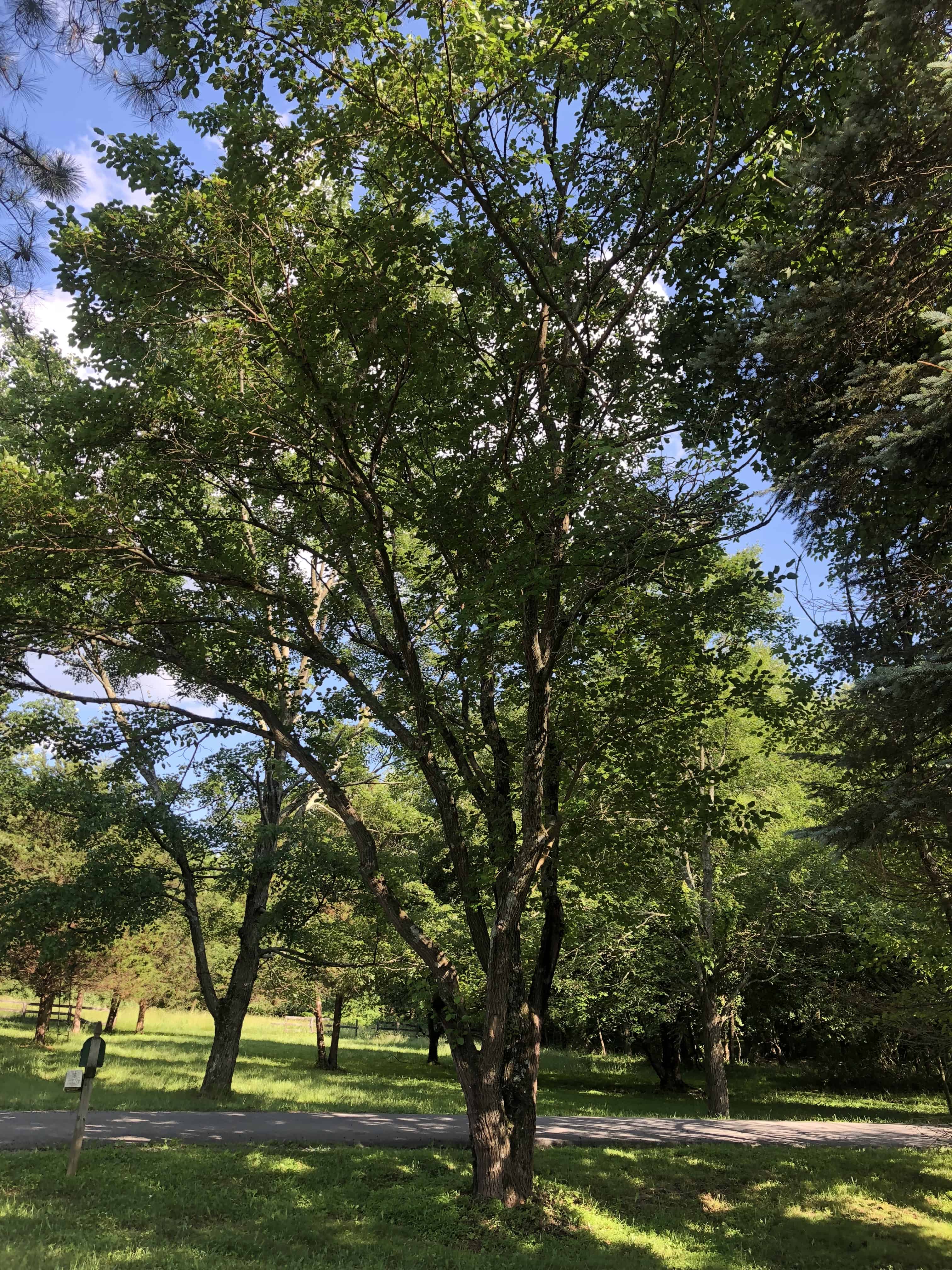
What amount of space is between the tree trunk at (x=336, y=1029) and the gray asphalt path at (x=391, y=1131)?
36.5 feet

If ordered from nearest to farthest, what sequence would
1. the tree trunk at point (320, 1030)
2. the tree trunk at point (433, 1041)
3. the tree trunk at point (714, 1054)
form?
the tree trunk at point (714, 1054) < the tree trunk at point (320, 1030) < the tree trunk at point (433, 1041)

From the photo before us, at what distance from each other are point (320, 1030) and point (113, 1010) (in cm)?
999

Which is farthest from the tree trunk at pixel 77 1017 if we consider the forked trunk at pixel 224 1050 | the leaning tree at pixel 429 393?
the leaning tree at pixel 429 393

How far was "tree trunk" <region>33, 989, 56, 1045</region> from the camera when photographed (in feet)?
76.0

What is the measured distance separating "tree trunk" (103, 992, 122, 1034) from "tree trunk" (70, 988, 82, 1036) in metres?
1.07

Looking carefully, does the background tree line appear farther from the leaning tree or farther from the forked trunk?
the forked trunk

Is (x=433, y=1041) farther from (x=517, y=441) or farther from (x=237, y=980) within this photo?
(x=517, y=441)

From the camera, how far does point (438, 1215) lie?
7.43 meters

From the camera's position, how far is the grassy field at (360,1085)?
47.1 feet

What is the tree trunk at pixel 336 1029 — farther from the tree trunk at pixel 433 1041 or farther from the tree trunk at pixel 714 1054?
the tree trunk at pixel 714 1054

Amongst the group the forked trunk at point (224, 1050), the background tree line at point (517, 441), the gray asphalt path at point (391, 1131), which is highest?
the background tree line at point (517, 441)

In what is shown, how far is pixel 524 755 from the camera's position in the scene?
840 cm

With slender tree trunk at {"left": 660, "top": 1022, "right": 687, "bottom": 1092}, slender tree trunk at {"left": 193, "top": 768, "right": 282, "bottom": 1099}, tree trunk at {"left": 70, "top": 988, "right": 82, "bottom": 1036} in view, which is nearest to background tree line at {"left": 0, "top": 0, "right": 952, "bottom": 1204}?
slender tree trunk at {"left": 193, "top": 768, "right": 282, "bottom": 1099}

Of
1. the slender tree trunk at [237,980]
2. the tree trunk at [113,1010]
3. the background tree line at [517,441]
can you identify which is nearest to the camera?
the background tree line at [517,441]
